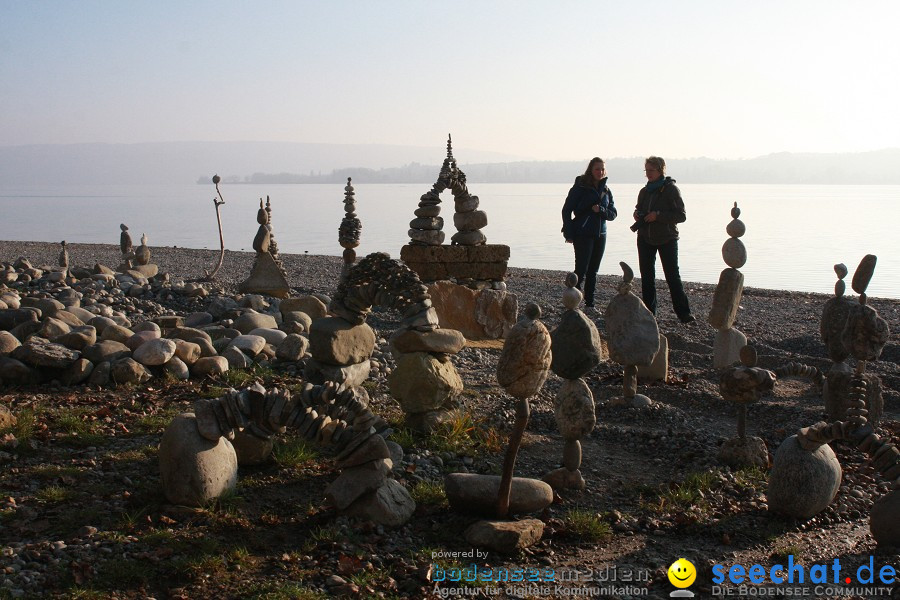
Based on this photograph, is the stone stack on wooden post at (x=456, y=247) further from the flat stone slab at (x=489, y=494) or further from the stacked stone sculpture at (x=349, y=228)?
the flat stone slab at (x=489, y=494)

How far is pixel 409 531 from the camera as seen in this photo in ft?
15.5

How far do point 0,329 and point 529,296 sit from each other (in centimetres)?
814

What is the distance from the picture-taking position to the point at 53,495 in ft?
16.0

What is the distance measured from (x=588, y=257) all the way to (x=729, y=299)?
129 inches

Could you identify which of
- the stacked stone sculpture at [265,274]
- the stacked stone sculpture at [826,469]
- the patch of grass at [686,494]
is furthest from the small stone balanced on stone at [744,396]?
the stacked stone sculpture at [265,274]

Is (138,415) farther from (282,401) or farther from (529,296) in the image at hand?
(529,296)

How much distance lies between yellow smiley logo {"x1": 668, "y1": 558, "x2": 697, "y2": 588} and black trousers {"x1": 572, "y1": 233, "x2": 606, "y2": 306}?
706cm

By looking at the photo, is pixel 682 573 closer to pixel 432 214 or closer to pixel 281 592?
pixel 281 592

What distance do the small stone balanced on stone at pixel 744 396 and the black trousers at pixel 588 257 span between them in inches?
215

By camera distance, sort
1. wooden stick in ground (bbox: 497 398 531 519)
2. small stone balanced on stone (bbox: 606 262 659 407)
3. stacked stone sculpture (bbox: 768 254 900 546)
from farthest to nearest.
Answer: small stone balanced on stone (bbox: 606 262 659 407) → wooden stick in ground (bbox: 497 398 531 519) → stacked stone sculpture (bbox: 768 254 900 546)

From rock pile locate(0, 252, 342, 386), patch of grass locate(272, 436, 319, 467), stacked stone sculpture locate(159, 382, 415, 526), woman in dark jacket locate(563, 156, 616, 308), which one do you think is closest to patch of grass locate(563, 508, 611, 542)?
stacked stone sculpture locate(159, 382, 415, 526)

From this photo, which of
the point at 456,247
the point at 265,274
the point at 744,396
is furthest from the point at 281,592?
the point at 265,274

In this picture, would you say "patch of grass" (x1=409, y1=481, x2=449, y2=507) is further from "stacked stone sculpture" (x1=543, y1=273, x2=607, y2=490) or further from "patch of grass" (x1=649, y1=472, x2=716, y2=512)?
"patch of grass" (x1=649, y1=472, x2=716, y2=512)

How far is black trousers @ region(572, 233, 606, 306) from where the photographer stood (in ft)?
37.1
